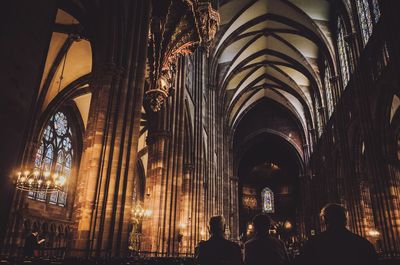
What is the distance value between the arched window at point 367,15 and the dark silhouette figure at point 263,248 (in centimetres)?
1761

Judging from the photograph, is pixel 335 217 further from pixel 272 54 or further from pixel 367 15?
pixel 272 54

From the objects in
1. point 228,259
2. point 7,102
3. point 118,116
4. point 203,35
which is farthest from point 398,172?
point 7,102

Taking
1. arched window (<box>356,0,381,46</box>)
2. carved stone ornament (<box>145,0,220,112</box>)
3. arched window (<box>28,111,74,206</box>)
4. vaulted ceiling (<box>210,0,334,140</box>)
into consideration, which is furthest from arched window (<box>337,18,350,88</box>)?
arched window (<box>28,111,74,206</box>)

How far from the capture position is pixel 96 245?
7711mm

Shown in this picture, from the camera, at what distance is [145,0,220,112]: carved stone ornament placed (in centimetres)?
1161

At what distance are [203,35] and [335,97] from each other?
53.7 ft

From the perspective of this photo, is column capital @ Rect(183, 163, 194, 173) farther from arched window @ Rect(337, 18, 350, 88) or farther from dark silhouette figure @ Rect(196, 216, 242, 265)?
dark silhouette figure @ Rect(196, 216, 242, 265)

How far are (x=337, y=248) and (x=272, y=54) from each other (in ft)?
106

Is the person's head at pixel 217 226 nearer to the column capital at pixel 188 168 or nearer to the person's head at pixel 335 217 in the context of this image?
the person's head at pixel 335 217

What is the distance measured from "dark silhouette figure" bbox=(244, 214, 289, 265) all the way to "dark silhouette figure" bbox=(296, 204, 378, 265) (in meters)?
0.65

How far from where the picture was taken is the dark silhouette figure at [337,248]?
105 inches

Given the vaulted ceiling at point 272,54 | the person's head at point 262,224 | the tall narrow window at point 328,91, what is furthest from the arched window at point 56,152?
the tall narrow window at point 328,91

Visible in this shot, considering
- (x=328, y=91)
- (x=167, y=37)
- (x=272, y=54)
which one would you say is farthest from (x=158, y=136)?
(x=272, y=54)

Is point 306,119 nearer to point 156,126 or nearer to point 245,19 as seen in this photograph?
point 245,19
